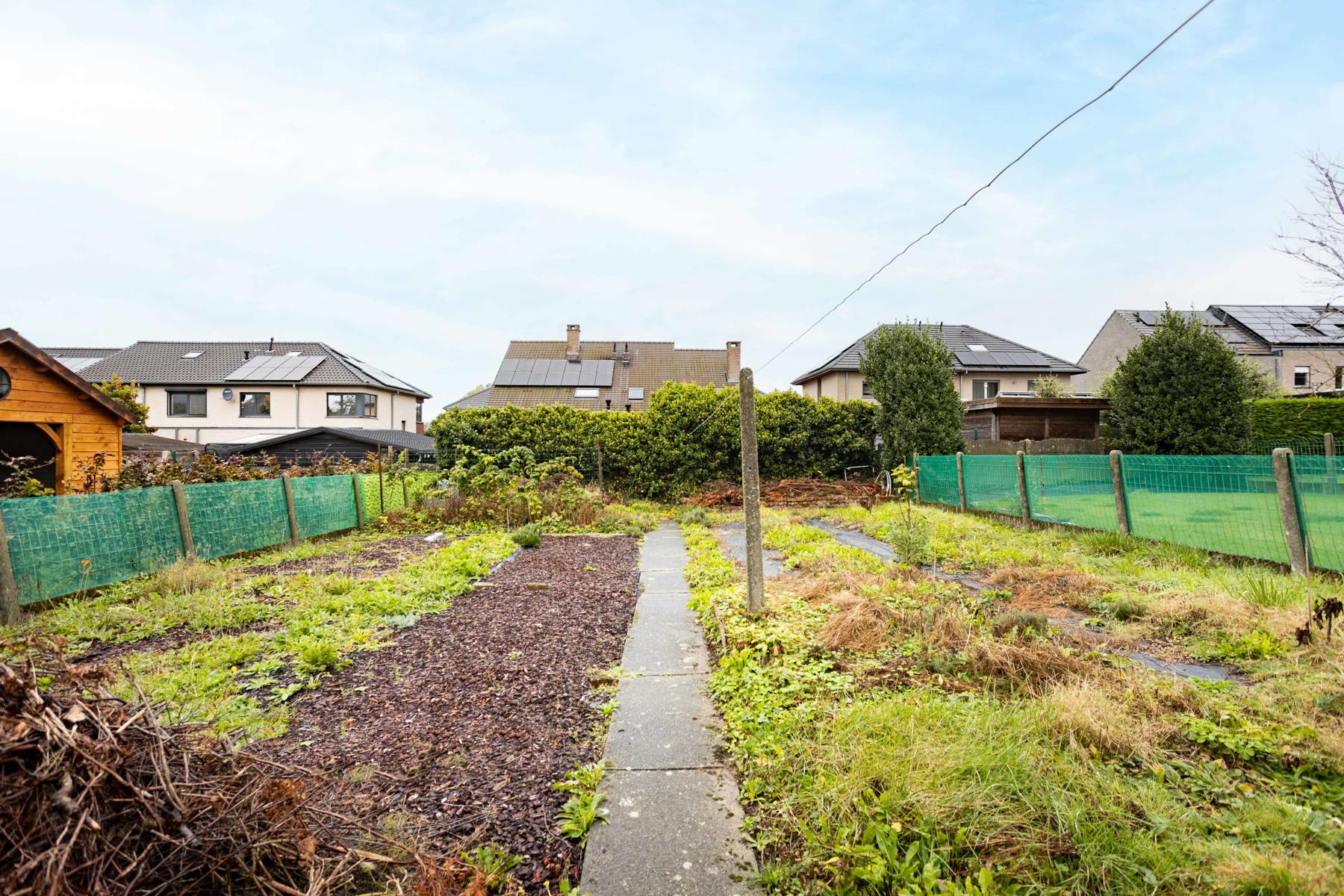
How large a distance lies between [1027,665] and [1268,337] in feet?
120

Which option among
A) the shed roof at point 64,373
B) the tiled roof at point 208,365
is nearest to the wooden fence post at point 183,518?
the shed roof at point 64,373

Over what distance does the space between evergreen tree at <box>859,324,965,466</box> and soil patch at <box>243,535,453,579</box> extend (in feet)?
39.1

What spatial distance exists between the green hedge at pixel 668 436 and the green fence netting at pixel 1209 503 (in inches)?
387

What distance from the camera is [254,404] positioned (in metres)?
30.0

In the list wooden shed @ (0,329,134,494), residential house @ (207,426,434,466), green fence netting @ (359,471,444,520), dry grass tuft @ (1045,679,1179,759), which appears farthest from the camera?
residential house @ (207,426,434,466)

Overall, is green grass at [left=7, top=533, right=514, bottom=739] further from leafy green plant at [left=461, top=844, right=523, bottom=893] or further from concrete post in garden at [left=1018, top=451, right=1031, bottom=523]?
concrete post in garden at [left=1018, top=451, right=1031, bottom=523]

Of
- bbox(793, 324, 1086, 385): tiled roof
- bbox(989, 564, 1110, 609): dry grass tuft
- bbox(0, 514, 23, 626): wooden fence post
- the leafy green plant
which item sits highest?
bbox(793, 324, 1086, 385): tiled roof

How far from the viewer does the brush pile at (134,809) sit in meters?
1.29

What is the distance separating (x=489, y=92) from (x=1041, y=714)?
388 inches

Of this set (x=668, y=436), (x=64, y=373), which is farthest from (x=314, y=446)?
(x=668, y=436)

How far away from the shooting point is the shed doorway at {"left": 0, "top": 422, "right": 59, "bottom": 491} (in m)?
11.0

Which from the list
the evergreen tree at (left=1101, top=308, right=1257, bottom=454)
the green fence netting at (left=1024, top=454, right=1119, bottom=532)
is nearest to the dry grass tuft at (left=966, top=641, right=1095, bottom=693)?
the green fence netting at (left=1024, top=454, right=1119, bottom=532)

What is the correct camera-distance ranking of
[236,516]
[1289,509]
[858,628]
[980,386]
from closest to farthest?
[858,628], [1289,509], [236,516], [980,386]

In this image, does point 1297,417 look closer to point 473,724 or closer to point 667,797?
point 667,797
